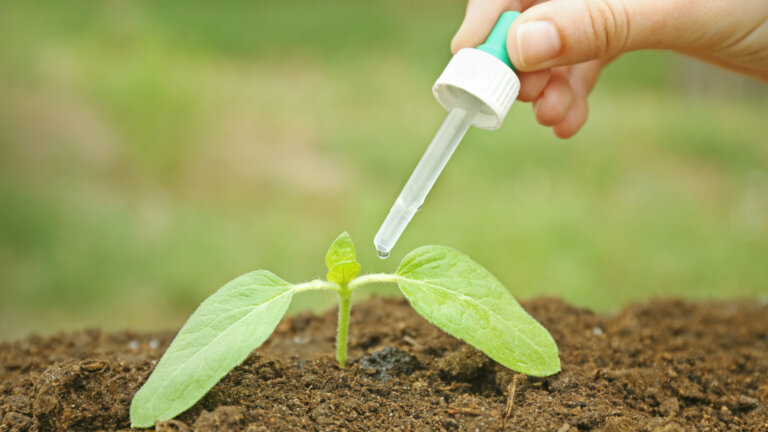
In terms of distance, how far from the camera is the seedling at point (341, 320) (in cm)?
62

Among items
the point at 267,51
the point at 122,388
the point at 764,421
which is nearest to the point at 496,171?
the point at 267,51

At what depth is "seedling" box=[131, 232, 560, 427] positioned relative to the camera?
0.62 metres

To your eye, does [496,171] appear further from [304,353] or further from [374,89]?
[304,353]

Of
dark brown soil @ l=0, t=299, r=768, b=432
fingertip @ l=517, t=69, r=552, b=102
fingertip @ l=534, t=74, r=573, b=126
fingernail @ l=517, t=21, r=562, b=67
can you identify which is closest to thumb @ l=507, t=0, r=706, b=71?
fingernail @ l=517, t=21, r=562, b=67

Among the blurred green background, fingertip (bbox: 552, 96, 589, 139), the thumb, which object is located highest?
the thumb

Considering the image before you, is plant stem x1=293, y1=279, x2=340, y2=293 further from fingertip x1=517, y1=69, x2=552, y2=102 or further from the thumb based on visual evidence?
fingertip x1=517, y1=69, x2=552, y2=102

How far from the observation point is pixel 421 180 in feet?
2.61

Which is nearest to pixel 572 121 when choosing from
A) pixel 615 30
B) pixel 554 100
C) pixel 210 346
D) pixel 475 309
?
pixel 554 100

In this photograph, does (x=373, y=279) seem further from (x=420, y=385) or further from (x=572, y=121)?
(x=572, y=121)

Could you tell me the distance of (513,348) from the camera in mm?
674

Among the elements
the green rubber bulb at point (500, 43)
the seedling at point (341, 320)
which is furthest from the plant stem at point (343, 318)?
the green rubber bulb at point (500, 43)

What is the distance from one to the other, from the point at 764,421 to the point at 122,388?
2.38 ft

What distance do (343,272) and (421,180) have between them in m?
0.16

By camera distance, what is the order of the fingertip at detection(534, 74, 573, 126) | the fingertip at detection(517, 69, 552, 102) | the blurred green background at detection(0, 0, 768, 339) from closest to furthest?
the fingertip at detection(517, 69, 552, 102)
the fingertip at detection(534, 74, 573, 126)
the blurred green background at detection(0, 0, 768, 339)
